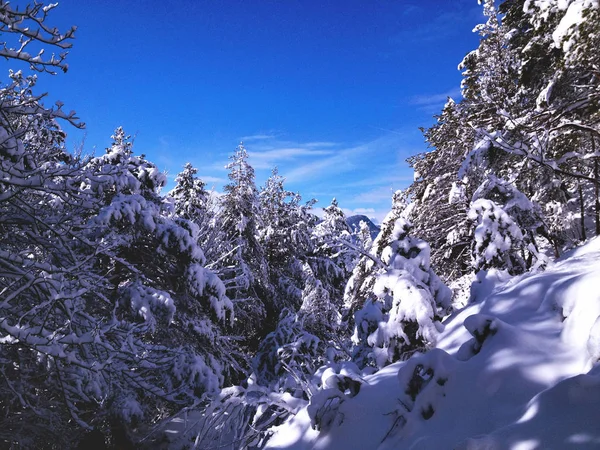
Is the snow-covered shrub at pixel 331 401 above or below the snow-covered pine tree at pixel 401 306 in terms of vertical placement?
below

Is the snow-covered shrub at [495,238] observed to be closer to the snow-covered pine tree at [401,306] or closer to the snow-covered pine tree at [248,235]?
the snow-covered pine tree at [401,306]

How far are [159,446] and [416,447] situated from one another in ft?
18.4

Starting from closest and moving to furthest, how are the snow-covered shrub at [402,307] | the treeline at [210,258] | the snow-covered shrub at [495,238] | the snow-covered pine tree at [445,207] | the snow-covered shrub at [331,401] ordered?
1. the snow-covered shrub at [331,401]
2. the treeline at [210,258]
3. the snow-covered shrub at [402,307]
4. the snow-covered shrub at [495,238]
5. the snow-covered pine tree at [445,207]

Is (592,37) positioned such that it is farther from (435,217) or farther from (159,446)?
(159,446)

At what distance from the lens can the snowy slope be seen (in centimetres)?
175

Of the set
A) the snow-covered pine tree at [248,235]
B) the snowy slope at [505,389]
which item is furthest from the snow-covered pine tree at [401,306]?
the snow-covered pine tree at [248,235]

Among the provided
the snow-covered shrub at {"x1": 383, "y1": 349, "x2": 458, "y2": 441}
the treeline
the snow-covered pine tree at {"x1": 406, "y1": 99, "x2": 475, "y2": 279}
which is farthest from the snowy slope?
the snow-covered pine tree at {"x1": 406, "y1": 99, "x2": 475, "y2": 279}

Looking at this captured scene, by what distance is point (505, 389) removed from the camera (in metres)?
2.29

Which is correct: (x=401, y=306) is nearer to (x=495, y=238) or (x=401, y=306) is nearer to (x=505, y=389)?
(x=505, y=389)

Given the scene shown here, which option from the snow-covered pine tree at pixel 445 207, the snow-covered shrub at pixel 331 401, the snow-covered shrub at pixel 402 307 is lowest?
the snow-covered shrub at pixel 331 401

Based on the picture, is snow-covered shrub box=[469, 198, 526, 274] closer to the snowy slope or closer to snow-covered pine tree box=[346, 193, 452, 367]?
snow-covered pine tree box=[346, 193, 452, 367]

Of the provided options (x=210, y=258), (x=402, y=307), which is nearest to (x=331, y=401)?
(x=402, y=307)

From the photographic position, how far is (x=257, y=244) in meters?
15.9

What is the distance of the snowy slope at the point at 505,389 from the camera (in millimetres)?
1750
